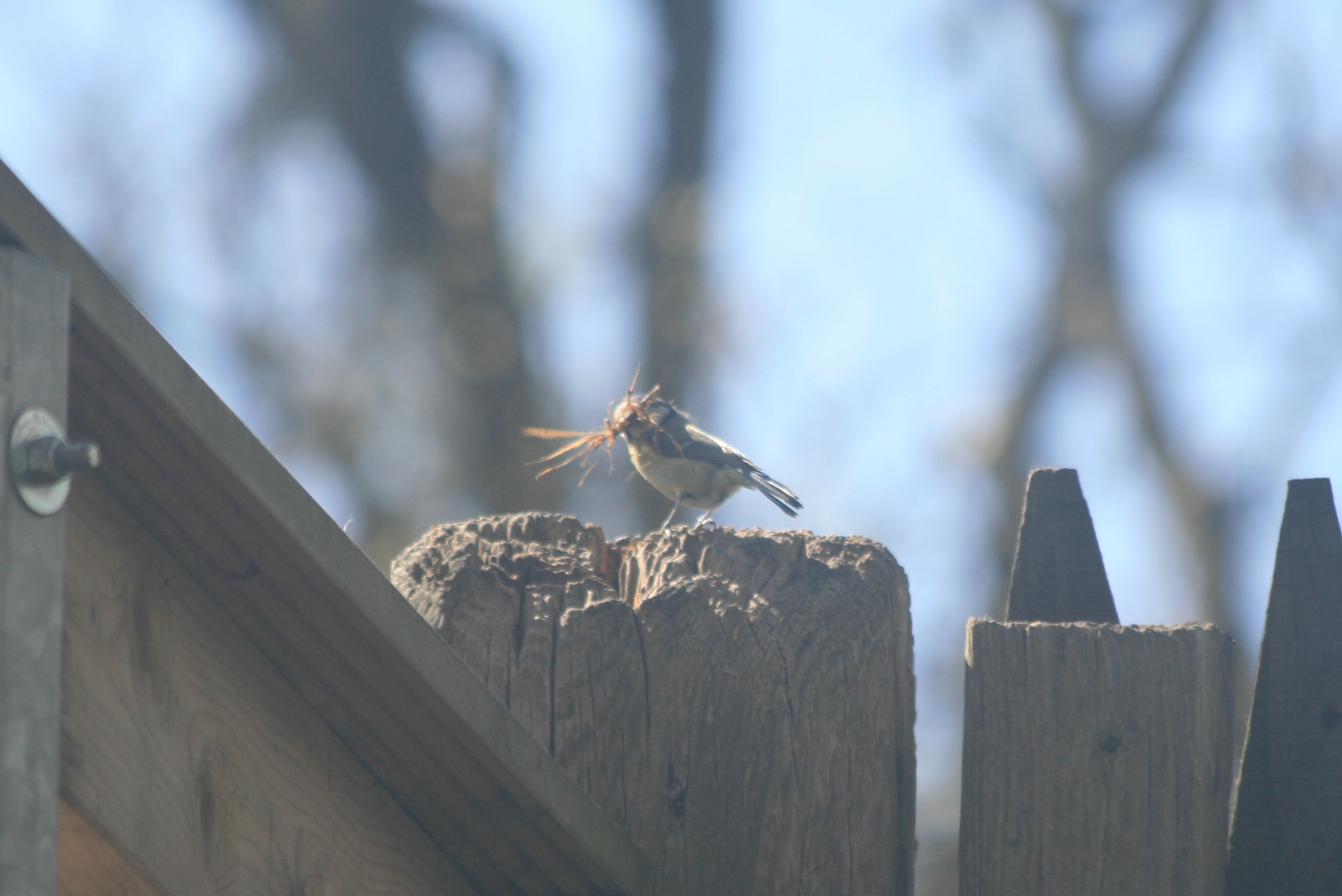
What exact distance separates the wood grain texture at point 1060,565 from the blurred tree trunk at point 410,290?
4.79 meters

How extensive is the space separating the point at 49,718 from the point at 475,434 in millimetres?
5803

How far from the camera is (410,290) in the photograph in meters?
6.95

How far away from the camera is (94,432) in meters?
1.14

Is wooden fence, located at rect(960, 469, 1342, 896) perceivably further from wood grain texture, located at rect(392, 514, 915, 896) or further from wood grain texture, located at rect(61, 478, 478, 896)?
wood grain texture, located at rect(61, 478, 478, 896)

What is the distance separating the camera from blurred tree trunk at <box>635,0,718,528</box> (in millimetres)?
7023

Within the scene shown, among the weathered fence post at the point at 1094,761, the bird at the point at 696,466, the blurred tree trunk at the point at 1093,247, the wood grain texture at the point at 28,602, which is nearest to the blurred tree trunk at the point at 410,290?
the bird at the point at 696,466

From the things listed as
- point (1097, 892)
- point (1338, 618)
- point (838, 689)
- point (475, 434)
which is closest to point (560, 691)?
point (838, 689)

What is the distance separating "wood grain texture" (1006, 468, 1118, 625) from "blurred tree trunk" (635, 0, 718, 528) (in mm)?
4732

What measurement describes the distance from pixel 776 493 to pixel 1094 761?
268cm

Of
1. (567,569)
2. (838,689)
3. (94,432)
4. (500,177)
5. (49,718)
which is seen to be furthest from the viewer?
(500,177)

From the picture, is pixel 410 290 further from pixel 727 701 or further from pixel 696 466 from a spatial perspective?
pixel 727 701

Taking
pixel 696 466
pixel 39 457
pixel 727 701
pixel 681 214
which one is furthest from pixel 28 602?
pixel 681 214

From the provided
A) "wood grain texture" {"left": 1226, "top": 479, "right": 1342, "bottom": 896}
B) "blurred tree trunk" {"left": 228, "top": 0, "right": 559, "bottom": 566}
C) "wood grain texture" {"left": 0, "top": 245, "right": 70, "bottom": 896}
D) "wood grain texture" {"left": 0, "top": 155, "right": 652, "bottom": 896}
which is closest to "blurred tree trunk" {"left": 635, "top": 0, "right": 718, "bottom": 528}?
"blurred tree trunk" {"left": 228, "top": 0, "right": 559, "bottom": 566}

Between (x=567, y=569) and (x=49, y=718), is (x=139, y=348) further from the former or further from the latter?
(x=567, y=569)
